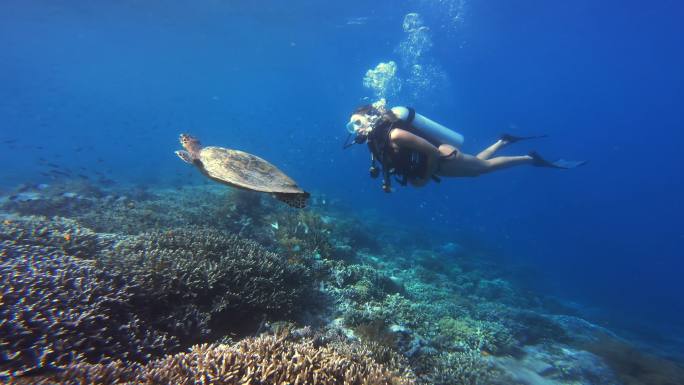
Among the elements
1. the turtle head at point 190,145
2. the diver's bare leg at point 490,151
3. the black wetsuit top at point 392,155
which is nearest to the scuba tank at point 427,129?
the black wetsuit top at point 392,155

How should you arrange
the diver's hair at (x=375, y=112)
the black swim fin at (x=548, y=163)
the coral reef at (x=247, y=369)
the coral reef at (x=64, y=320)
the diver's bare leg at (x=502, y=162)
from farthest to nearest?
the black swim fin at (x=548, y=163), the diver's bare leg at (x=502, y=162), the diver's hair at (x=375, y=112), the coral reef at (x=64, y=320), the coral reef at (x=247, y=369)

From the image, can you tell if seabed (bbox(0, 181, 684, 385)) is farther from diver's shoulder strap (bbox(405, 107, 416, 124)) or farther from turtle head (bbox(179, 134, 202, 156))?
diver's shoulder strap (bbox(405, 107, 416, 124))

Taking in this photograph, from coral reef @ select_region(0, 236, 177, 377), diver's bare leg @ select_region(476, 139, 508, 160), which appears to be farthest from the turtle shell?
diver's bare leg @ select_region(476, 139, 508, 160)

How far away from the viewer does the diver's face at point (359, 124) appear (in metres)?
6.47

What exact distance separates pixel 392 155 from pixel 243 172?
320cm

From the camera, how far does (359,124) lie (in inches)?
260

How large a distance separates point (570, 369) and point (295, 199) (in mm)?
7241

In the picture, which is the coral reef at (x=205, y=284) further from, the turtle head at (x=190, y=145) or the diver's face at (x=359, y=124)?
the diver's face at (x=359, y=124)

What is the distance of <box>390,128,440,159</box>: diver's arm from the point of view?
20.0 feet

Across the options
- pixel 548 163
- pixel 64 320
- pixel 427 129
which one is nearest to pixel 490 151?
pixel 548 163

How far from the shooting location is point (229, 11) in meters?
34.5

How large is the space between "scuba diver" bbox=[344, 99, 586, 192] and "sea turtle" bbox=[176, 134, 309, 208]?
7.99 ft

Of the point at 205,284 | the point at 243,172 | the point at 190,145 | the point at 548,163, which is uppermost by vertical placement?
the point at 548,163

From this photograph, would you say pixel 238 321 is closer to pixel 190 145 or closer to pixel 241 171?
pixel 241 171
